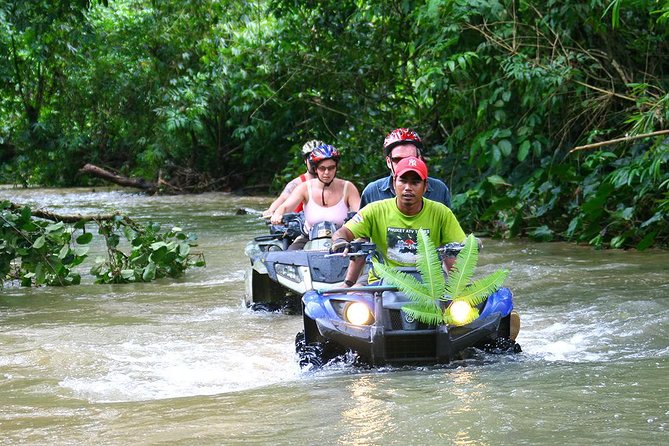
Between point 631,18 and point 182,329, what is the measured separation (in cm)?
863

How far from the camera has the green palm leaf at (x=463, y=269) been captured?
255 inches

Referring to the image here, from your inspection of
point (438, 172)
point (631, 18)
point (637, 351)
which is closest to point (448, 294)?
point (637, 351)

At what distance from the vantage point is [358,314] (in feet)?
22.0

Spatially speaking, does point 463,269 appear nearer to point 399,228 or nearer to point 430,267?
point 430,267

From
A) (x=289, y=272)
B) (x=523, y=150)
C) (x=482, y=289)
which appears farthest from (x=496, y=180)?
(x=482, y=289)

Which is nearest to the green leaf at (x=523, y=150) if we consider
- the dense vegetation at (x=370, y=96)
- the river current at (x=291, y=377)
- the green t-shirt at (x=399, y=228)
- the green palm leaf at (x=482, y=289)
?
the dense vegetation at (x=370, y=96)

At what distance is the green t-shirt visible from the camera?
699 cm

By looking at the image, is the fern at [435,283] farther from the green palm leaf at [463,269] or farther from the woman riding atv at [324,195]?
the woman riding atv at [324,195]

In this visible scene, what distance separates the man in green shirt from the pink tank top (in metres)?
2.87

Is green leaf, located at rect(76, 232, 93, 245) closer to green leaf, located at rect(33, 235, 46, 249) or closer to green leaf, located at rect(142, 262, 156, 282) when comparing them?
green leaf, located at rect(33, 235, 46, 249)

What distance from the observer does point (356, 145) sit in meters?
21.2

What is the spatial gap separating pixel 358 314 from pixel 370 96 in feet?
49.2

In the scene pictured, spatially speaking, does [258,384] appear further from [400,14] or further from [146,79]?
[146,79]

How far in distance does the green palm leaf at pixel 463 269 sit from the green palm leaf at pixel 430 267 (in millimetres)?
92
